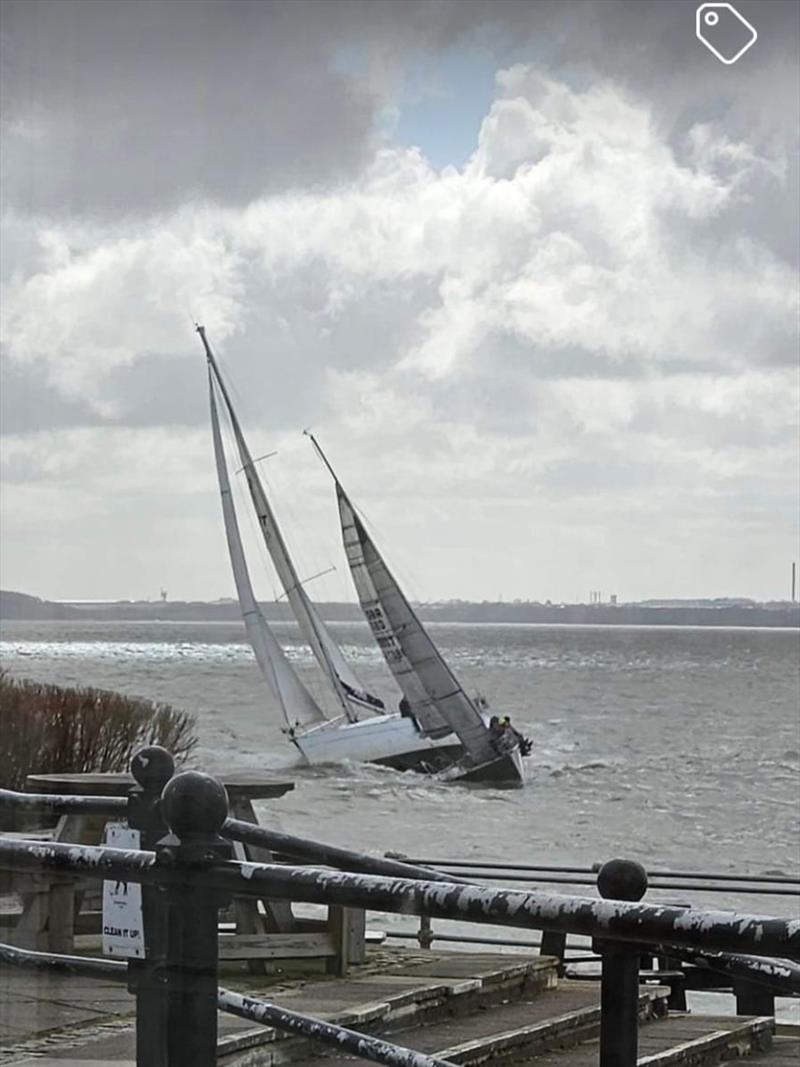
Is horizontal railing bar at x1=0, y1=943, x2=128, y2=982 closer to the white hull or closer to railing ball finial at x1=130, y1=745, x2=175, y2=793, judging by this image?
railing ball finial at x1=130, y1=745, x2=175, y2=793

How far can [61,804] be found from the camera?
1.70 metres

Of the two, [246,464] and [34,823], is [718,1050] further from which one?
[246,464]

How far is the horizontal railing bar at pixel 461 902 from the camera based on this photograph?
91 centimetres

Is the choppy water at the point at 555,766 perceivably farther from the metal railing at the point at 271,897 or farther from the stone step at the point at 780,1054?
the metal railing at the point at 271,897

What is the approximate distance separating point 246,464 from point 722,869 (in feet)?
22.2

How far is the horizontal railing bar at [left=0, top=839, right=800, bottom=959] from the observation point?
3.00 feet

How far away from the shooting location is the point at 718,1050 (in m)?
2.87

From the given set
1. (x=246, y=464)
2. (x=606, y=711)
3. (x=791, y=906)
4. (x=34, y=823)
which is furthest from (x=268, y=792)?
(x=606, y=711)

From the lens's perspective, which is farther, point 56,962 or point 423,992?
point 423,992

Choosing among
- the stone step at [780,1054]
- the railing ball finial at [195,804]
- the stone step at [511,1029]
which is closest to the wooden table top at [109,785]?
the stone step at [511,1029]

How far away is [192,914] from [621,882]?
0.32m

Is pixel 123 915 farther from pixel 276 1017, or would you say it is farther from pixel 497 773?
pixel 497 773

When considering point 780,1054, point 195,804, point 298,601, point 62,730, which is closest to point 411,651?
point 298,601

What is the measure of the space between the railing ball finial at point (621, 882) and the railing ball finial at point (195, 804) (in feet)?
0.83
